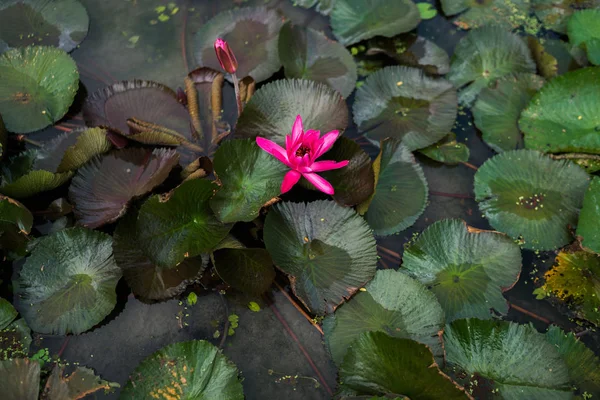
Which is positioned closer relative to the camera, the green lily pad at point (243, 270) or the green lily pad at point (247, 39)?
the green lily pad at point (243, 270)

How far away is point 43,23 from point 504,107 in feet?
9.98

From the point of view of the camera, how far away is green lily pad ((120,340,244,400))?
217 centimetres

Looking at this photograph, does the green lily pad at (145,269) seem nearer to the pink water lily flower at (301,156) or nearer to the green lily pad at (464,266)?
the pink water lily flower at (301,156)

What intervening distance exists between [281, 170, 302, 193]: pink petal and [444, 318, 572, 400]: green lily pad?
0.99m

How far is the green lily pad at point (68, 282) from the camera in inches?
93.2

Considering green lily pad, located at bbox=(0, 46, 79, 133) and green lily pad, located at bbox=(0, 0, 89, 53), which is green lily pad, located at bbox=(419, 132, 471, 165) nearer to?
green lily pad, located at bbox=(0, 46, 79, 133)

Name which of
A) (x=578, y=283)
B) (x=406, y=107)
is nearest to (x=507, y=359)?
(x=578, y=283)

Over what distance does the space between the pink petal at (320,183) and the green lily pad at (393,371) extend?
67 centimetres

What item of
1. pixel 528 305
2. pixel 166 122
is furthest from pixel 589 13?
pixel 166 122

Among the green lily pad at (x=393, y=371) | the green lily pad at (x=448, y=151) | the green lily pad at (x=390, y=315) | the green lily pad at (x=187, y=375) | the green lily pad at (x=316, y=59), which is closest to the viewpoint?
the green lily pad at (x=393, y=371)

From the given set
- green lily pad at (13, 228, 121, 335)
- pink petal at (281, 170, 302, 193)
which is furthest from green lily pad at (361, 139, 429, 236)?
green lily pad at (13, 228, 121, 335)

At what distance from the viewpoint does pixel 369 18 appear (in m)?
3.38

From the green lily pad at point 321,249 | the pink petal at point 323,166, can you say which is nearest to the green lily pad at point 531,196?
the green lily pad at point 321,249

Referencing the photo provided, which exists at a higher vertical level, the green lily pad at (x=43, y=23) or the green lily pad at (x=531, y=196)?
the green lily pad at (x=43, y=23)
